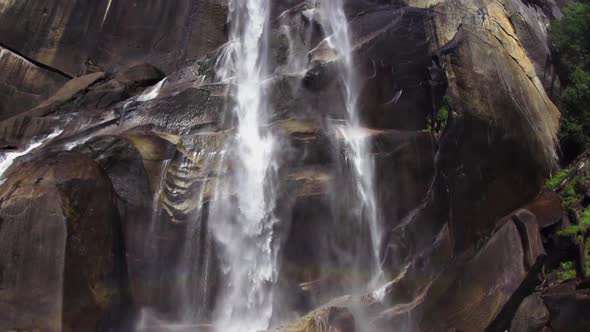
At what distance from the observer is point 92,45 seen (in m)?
17.1

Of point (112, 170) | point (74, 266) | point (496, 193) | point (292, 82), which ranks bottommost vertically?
point (496, 193)

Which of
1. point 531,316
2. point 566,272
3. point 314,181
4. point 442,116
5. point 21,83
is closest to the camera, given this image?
point 531,316

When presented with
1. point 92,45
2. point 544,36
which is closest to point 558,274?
point 544,36

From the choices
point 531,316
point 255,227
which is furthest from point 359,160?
point 531,316

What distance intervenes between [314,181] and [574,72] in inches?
343

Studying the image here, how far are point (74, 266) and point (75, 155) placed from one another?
88.5 inches

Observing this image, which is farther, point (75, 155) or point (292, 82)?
point (292, 82)

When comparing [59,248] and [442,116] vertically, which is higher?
[442,116]

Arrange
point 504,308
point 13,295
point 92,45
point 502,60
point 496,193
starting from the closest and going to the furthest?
point 13,295
point 504,308
point 496,193
point 502,60
point 92,45

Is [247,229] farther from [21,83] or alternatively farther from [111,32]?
[21,83]

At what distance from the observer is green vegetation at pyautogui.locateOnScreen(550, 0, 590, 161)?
47.8ft

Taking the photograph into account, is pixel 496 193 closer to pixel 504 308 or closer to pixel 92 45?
pixel 504 308

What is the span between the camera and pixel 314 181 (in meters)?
11.9

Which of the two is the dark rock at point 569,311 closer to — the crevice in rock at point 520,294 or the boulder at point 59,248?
the crevice in rock at point 520,294
